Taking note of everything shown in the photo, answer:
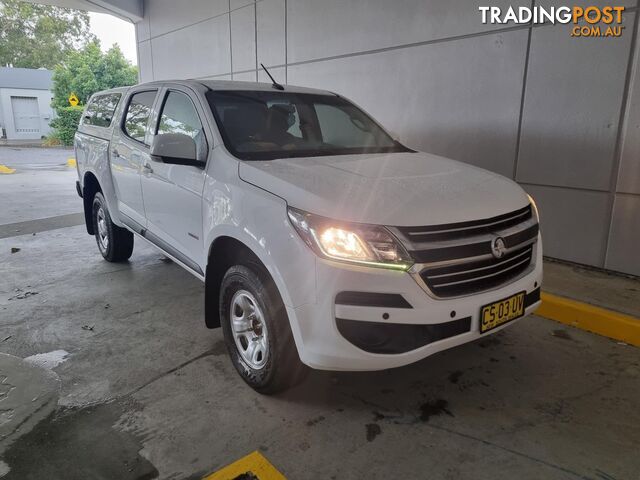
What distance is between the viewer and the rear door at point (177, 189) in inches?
124

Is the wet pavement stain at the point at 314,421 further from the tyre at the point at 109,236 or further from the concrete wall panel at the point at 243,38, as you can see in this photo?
the concrete wall panel at the point at 243,38

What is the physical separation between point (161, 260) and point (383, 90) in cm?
364

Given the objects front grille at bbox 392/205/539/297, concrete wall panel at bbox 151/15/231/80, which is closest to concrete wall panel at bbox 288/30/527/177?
front grille at bbox 392/205/539/297

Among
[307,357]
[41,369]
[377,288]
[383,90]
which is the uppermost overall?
[383,90]

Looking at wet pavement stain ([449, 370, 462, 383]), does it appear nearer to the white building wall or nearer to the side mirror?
the side mirror

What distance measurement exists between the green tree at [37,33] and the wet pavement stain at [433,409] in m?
47.8

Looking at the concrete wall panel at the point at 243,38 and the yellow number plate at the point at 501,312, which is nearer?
the yellow number plate at the point at 501,312

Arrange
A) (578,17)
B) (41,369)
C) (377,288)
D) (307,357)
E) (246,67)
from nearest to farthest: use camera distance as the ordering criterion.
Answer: (377,288) → (307,357) → (41,369) → (578,17) → (246,67)

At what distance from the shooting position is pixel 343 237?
2.17 metres

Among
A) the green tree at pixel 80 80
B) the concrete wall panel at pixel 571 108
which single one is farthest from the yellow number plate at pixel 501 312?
the green tree at pixel 80 80

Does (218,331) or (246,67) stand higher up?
(246,67)

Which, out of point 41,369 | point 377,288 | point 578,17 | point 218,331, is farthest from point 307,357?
point 578,17

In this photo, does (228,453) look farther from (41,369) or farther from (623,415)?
(623,415)

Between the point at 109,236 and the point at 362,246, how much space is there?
390cm
